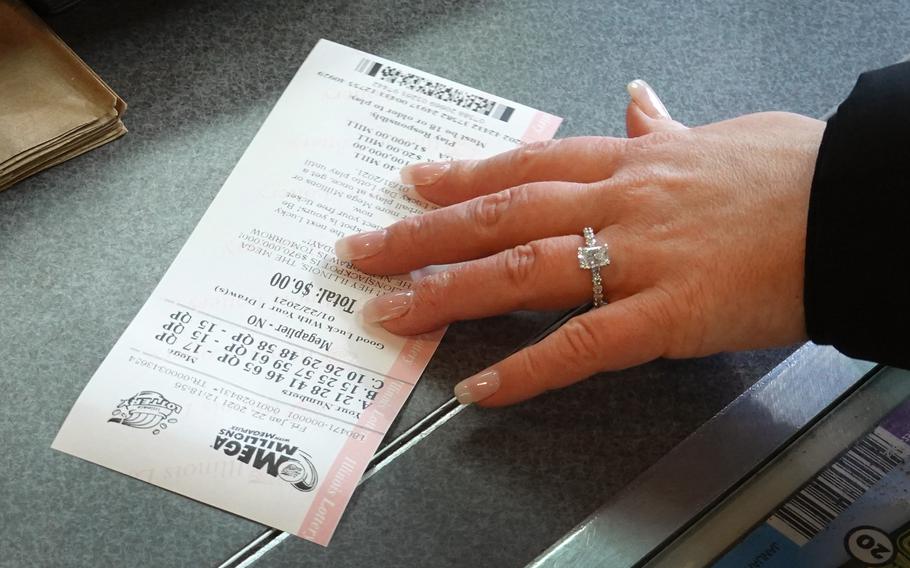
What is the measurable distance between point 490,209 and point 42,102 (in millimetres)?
388

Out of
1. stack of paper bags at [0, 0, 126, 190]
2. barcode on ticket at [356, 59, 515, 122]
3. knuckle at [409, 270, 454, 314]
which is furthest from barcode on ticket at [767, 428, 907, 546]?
stack of paper bags at [0, 0, 126, 190]

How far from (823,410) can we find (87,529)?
0.54 m

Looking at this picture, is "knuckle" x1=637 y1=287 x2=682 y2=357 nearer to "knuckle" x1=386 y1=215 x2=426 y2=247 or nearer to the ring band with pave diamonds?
the ring band with pave diamonds

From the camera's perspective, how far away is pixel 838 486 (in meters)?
0.62

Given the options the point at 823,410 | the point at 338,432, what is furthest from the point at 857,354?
the point at 338,432

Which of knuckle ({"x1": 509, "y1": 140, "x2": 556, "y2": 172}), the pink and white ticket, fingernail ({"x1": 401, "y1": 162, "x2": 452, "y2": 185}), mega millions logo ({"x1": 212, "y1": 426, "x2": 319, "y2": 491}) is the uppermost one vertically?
knuckle ({"x1": 509, "y1": 140, "x2": 556, "y2": 172})

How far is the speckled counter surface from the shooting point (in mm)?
598

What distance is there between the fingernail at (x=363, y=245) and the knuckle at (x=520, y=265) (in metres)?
0.10

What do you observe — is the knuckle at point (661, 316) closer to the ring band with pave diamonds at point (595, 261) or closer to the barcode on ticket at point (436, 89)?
the ring band with pave diamonds at point (595, 261)

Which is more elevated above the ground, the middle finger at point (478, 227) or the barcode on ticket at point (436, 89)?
the barcode on ticket at point (436, 89)

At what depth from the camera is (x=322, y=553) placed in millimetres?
590

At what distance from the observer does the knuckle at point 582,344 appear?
637 millimetres

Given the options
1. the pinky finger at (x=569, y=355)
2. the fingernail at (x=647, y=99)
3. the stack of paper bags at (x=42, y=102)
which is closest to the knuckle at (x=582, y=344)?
the pinky finger at (x=569, y=355)

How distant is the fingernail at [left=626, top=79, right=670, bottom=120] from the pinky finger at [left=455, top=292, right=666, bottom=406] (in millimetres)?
→ 203
